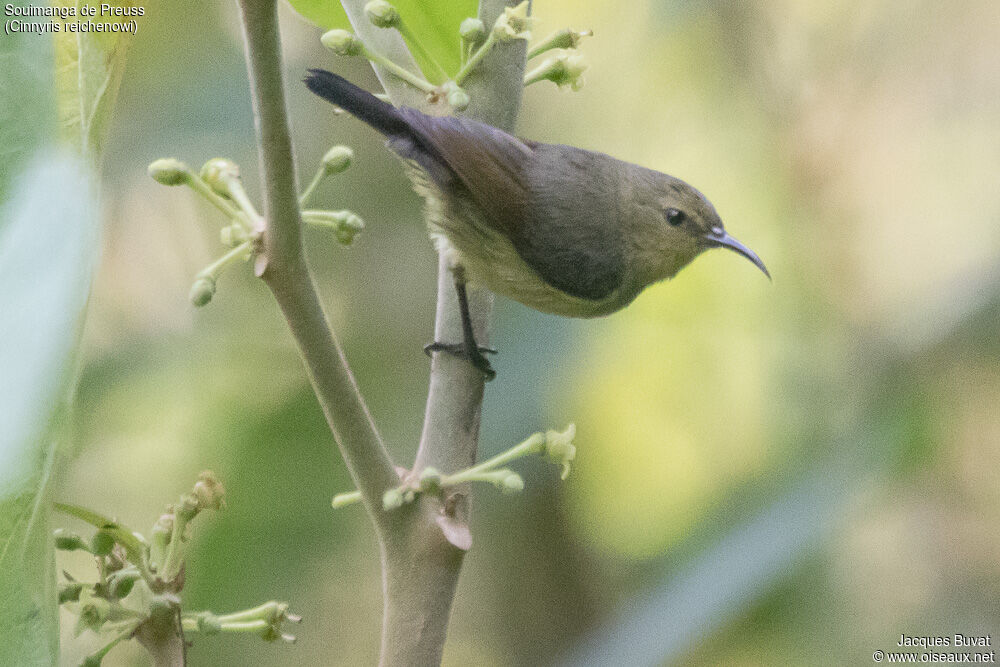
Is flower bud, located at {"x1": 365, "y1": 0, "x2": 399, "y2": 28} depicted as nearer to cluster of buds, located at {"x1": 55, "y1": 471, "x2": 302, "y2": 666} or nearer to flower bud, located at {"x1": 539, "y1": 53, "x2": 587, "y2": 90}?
flower bud, located at {"x1": 539, "y1": 53, "x2": 587, "y2": 90}

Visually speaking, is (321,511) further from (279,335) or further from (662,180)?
(662,180)

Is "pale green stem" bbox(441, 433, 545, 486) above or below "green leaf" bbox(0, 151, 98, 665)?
below

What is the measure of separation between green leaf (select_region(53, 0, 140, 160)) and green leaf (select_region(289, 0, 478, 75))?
0.53 m

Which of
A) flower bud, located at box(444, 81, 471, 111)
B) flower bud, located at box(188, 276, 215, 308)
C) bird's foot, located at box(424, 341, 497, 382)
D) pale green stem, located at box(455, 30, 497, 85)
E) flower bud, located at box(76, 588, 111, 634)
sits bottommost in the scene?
flower bud, located at box(76, 588, 111, 634)

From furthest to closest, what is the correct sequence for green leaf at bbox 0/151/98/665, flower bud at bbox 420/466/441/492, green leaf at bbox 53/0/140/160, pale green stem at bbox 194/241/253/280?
flower bud at bbox 420/466/441/492, pale green stem at bbox 194/241/253/280, green leaf at bbox 53/0/140/160, green leaf at bbox 0/151/98/665

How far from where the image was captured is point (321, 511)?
210 centimetres

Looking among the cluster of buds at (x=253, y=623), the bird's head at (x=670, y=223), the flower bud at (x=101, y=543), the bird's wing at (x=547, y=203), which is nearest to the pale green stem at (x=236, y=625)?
the cluster of buds at (x=253, y=623)

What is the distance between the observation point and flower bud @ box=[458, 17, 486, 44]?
112cm

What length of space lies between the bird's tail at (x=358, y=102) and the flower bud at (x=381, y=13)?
0.26 m

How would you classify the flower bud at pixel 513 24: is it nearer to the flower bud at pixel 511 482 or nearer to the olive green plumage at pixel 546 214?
the olive green plumage at pixel 546 214

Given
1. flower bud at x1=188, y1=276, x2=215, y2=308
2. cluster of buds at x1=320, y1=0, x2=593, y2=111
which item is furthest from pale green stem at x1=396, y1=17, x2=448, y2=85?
flower bud at x1=188, y1=276, x2=215, y2=308

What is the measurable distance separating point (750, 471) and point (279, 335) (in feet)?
4.24

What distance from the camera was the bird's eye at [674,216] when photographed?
89.4 inches

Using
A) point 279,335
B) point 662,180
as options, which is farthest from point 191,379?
point 662,180
